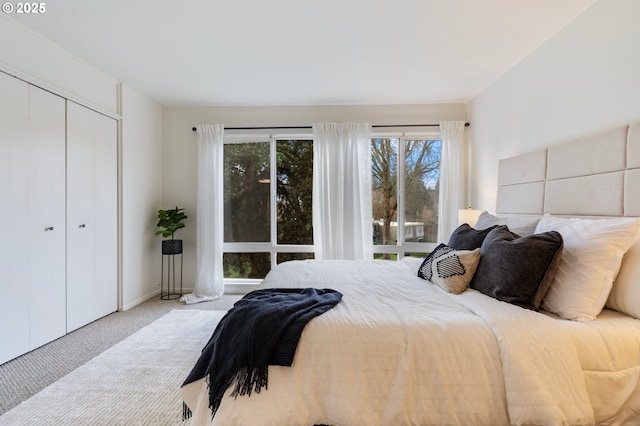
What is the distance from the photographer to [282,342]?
1.26m

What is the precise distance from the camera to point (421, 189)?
13.2 ft

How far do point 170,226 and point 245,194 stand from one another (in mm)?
1065

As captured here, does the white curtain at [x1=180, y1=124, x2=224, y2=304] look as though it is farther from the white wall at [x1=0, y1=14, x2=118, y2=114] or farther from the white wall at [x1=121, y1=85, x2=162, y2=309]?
the white wall at [x1=0, y1=14, x2=118, y2=114]

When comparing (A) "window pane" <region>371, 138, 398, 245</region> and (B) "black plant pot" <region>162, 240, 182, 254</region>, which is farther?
(A) "window pane" <region>371, 138, 398, 245</region>

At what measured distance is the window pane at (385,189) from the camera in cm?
403

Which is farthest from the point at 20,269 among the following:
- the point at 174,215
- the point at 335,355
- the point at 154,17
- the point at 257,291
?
the point at 335,355

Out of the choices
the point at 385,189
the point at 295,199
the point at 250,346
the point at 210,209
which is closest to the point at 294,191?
the point at 295,199

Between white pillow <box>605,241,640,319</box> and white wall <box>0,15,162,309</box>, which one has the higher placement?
white wall <box>0,15,162,309</box>

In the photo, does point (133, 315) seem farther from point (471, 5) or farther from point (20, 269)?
point (471, 5)

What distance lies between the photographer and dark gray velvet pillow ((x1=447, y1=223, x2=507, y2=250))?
2047 mm

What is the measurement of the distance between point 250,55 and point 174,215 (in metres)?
2.31

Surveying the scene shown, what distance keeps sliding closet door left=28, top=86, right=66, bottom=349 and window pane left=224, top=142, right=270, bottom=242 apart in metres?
1.82

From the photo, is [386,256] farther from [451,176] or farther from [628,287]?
Answer: [628,287]

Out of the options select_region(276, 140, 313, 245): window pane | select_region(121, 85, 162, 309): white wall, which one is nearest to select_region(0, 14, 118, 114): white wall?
select_region(121, 85, 162, 309): white wall
